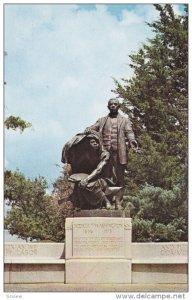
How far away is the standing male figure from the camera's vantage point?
15.7m

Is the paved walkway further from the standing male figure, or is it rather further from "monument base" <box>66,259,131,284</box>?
the standing male figure

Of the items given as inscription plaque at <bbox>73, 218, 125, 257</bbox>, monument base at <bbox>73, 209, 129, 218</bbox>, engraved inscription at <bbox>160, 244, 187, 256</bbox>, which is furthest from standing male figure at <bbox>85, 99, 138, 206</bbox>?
engraved inscription at <bbox>160, 244, 187, 256</bbox>

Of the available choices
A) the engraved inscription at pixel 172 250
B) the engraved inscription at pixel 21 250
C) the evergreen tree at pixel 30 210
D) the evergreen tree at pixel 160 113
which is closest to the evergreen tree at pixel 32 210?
the evergreen tree at pixel 30 210

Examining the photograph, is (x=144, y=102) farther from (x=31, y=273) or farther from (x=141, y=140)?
(x=31, y=273)

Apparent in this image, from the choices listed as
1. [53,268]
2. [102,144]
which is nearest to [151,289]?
[53,268]

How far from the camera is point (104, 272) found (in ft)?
48.1

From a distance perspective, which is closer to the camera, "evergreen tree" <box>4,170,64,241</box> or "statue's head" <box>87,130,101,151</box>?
"statue's head" <box>87,130,101,151</box>

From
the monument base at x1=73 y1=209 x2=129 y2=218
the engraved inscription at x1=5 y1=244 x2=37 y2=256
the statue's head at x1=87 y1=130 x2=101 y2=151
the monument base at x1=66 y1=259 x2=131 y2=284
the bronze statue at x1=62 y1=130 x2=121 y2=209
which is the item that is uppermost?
the statue's head at x1=87 y1=130 x2=101 y2=151

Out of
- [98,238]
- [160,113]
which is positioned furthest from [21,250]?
[160,113]

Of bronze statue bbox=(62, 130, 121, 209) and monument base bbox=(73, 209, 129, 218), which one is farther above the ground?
bronze statue bbox=(62, 130, 121, 209)

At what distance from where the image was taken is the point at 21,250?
53.7ft

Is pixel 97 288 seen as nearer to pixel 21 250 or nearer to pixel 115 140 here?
pixel 21 250

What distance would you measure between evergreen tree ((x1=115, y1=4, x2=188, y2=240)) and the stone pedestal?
12.7m

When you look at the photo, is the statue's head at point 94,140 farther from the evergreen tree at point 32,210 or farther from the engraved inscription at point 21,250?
the evergreen tree at point 32,210
